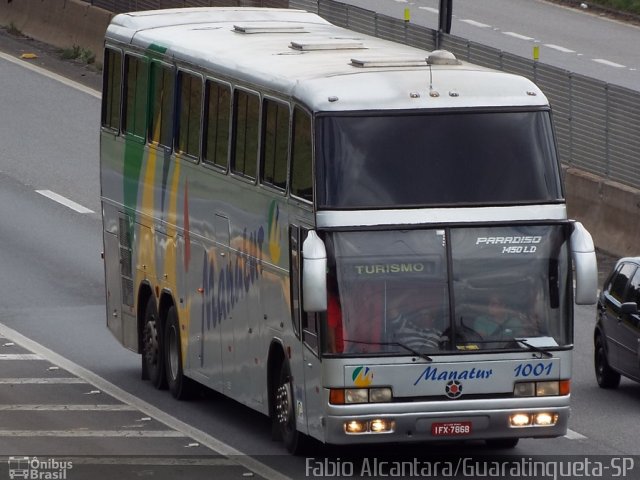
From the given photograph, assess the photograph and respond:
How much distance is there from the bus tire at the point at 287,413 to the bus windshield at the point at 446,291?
54.1 inches

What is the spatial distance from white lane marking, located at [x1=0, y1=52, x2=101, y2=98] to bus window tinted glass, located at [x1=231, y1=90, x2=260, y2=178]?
21.7 m

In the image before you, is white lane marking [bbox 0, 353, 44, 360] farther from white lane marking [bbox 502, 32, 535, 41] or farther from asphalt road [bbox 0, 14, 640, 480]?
white lane marking [bbox 502, 32, 535, 41]

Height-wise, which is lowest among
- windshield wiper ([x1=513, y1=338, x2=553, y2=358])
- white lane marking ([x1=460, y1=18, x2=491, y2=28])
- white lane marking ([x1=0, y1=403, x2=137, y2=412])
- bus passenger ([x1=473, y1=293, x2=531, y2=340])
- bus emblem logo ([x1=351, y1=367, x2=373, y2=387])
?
white lane marking ([x1=460, y1=18, x2=491, y2=28])

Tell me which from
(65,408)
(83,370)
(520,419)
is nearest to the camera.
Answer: (520,419)

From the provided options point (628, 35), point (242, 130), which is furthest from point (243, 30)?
point (628, 35)

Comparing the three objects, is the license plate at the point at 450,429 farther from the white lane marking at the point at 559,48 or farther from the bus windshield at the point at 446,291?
the white lane marking at the point at 559,48

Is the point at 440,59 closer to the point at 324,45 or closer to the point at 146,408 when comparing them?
the point at 324,45

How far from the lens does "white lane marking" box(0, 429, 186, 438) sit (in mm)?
18250

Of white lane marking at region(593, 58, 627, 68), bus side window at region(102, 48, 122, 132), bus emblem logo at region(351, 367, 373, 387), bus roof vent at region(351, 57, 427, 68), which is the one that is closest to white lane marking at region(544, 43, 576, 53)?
white lane marking at region(593, 58, 627, 68)

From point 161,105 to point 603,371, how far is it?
5.70 m

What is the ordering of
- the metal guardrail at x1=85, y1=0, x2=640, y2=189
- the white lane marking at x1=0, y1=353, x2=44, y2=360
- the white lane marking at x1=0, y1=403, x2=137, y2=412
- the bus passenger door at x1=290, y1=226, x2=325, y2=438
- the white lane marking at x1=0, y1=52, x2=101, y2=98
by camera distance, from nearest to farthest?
the bus passenger door at x1=290, y1=226, x2=325, y2=438 < the white lane marking at x1=0, y1=403, x2=137, y2=412 < the white lane marking at x1=0, y1=353, x2=44, y2=360 < the metal guardrail at x1=85, y1=0, x2=640, y2=189 < the white lane marking at x1=0, y1=52, x2=101, y2=98

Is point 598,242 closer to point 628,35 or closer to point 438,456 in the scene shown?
point 438,456

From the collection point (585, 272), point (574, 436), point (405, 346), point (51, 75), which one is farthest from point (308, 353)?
point (51, 75)

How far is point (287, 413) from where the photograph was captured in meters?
16.9
